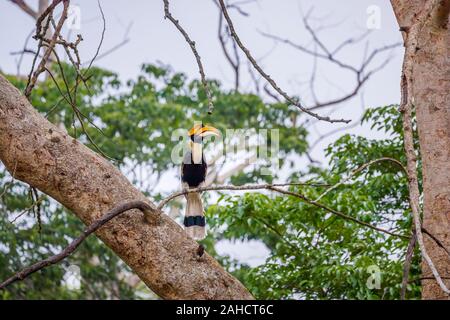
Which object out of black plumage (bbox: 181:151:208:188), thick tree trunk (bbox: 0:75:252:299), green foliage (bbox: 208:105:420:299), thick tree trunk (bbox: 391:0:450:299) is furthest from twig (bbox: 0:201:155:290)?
black plumage (bbox: 181:151:208:188)

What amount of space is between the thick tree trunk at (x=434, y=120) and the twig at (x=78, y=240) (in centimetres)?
91

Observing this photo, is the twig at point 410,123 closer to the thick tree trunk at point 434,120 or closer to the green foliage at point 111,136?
the thick tree trunk at point 434,120

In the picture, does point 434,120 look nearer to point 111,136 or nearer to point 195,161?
point 195,161

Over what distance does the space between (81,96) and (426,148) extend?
4.98 metres

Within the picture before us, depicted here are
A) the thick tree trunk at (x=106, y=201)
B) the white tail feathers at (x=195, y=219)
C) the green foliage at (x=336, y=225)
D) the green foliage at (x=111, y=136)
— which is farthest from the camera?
the green foliage at (x=111, y=136)

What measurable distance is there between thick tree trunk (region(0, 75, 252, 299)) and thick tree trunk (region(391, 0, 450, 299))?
0.70 m

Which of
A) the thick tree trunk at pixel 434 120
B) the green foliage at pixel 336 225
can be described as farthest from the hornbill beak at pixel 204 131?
the thick tree trunk at pixel 434 120

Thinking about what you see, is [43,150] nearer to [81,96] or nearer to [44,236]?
[44,236]

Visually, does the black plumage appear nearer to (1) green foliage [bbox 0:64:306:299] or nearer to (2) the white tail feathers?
(2) the white tail feathers

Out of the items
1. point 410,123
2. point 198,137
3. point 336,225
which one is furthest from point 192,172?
point 410,123

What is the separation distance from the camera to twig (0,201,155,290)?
133cm

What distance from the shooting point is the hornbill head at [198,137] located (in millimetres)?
3820
